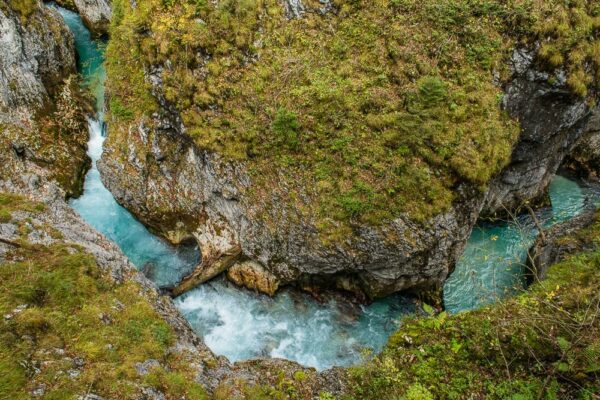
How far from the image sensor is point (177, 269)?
1349 cm

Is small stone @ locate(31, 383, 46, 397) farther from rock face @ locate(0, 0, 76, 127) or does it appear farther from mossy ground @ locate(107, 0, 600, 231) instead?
rock face @ locate(0, 0, 76, 127)

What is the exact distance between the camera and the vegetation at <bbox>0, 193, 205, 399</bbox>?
6.42m

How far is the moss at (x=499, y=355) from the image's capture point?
6676 mm

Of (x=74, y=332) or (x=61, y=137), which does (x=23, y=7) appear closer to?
(x=61, y=137)

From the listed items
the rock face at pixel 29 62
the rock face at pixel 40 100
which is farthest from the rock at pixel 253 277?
the rock face at pixel 29 62

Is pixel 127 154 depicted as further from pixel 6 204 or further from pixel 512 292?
pixel 512 292

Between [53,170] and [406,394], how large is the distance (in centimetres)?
1369

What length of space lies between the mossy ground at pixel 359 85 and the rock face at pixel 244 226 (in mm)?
553

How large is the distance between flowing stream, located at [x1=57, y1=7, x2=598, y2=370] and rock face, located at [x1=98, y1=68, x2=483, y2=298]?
1.96 ft

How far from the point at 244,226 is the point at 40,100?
9890 millimetres

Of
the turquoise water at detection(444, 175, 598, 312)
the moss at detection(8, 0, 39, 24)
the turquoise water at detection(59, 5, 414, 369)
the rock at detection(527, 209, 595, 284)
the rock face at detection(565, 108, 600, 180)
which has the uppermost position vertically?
the moss at detection(8, 0, 39, 24)

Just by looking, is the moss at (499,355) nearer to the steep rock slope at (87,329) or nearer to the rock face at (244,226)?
the steep rock slope at (87,329)

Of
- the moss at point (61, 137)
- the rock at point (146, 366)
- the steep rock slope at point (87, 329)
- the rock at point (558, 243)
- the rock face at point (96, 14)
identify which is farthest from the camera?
the rock face at point (96, 14)

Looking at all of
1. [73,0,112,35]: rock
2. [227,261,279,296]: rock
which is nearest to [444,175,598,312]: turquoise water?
[227,261,279,296]: rock
